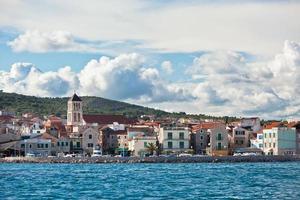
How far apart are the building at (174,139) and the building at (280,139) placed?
42.3 ft

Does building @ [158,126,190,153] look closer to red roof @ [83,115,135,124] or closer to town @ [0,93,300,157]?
town @ [0,93,300,157]

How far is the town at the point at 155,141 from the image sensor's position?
421ft

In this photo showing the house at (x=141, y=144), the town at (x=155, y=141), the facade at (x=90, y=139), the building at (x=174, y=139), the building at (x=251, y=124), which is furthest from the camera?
the building at (x=251, y=124)

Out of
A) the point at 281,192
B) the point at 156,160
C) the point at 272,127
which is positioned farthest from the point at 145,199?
the point at 272,127

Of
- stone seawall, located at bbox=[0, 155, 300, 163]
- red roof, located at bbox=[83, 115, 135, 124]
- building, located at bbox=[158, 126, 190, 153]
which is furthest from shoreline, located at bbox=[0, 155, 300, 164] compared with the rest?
red roof, located at bbox=[83, 115, 135, 124]

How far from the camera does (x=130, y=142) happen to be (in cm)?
13388

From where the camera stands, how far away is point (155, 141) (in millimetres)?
130000

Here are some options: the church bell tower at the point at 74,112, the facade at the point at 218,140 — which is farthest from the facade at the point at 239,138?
the church bell tower at the point at 74,112

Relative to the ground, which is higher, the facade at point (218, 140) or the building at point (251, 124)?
the building at point (251, 124)

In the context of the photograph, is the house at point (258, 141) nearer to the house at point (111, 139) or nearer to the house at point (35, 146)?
the house at point (111, 139)

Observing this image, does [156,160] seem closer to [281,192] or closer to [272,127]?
[272,127]

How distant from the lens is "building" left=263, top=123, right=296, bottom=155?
126312 mm

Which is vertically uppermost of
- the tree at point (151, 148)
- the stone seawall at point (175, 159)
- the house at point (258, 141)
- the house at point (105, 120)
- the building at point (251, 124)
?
the house at point (105, 120)

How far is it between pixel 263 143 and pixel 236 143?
239 inches
